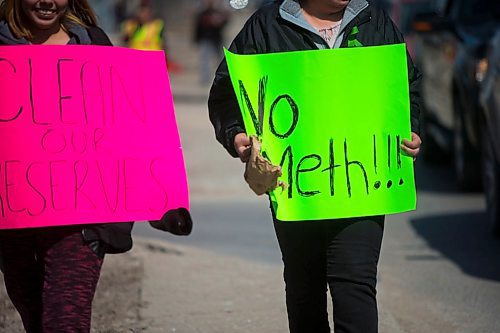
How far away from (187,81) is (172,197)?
25.1 metres

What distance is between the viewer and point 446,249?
895 cm

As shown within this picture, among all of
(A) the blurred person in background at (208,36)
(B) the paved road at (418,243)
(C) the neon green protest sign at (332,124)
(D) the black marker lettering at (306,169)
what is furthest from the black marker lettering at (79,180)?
(A) the blurred person in background at (208,36)

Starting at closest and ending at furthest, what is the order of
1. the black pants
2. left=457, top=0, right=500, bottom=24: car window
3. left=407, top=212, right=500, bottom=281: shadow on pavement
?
the black pants
left=407, top=212, right=500, bottom=281: shadow on pavement
left=457, top=0, right=500, bottom=24: car window

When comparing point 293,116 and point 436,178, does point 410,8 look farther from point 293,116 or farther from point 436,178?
point 293,116

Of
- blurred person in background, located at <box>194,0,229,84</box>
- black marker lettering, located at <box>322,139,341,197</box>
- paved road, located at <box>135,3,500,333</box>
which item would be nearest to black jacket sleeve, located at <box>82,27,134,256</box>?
black marker lettering, located at <box>322,139,341,197</box>

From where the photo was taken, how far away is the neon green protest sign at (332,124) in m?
4.54

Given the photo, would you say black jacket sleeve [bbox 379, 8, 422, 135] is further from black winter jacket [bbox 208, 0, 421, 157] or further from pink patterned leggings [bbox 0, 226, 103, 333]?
pink patterned leggings [bbox 0, 226, 103, 333]

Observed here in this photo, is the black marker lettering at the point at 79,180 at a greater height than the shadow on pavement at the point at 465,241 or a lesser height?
greater

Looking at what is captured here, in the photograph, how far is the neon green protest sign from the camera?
4.54 metres

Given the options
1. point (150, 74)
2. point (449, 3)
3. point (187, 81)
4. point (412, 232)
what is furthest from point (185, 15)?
point (150, 74)

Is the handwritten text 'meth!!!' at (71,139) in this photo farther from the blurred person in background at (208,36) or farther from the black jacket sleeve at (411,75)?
the blurred person in background at (208,36)

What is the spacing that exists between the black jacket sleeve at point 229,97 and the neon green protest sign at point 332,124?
0.39ft

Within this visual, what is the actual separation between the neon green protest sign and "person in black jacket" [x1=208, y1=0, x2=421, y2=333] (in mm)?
55

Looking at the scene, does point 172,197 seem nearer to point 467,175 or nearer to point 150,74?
point 150,74
